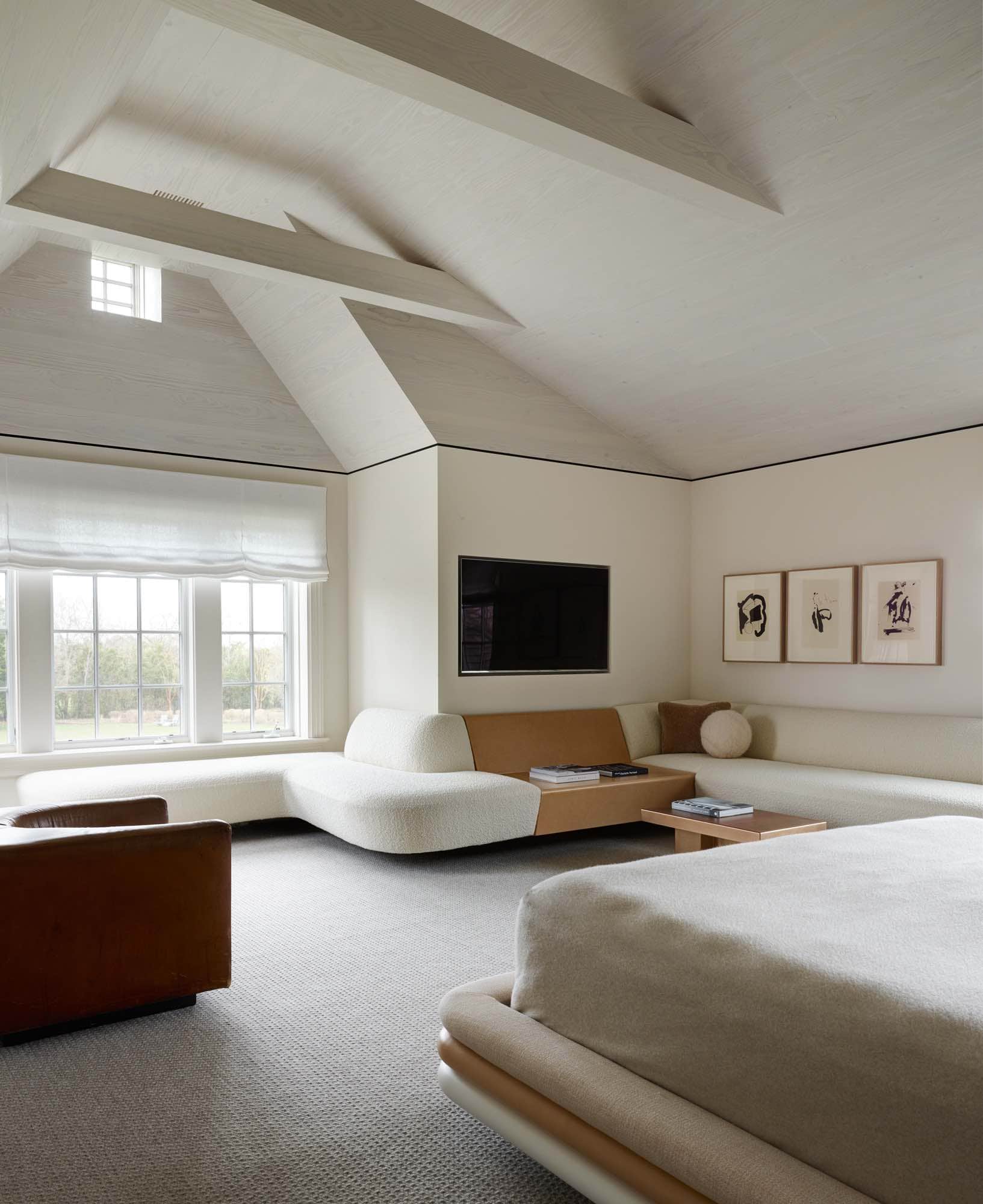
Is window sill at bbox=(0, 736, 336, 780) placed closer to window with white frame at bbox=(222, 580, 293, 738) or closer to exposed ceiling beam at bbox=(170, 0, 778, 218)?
window with white frame at bbox=(222, 580, 293, 738)

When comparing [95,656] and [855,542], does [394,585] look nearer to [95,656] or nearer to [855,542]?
[95,656]

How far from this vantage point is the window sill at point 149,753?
205 inches

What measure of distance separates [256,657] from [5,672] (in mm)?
1487

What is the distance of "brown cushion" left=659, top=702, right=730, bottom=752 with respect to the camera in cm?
600

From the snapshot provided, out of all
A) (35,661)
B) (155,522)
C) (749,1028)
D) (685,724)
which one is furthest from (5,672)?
(749,1028)

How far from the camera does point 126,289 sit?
18.6 ft

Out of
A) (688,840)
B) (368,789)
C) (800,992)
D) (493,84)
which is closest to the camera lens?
(800,992)

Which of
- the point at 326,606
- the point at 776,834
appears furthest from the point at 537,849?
the point at 326,606

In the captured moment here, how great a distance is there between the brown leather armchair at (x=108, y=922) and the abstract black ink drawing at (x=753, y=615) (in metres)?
4.07

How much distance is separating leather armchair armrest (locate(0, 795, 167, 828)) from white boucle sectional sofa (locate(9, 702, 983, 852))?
4.17 feet

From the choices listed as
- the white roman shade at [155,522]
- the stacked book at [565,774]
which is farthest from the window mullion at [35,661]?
the stacked book at [565,774]

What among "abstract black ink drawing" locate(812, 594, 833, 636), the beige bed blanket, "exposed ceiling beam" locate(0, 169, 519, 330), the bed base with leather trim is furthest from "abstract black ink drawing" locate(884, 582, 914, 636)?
the bed base with leather trim

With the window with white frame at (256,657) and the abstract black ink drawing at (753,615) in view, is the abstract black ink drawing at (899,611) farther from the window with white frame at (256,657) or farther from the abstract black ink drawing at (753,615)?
the window with white frame at (256,657)

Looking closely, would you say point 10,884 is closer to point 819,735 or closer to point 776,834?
point 776,834
